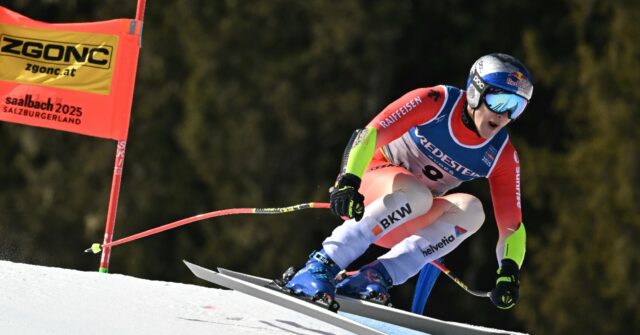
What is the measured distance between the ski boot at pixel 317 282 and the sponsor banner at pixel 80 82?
1901 mm

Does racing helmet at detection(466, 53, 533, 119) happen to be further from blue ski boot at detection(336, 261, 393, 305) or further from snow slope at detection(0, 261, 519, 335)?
snow slope at detection(0, 261, 519, 335)

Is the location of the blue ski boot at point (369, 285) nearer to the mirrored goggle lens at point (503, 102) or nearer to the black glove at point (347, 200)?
the black glove at point (347, 200)

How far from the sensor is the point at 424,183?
6453 millimetres

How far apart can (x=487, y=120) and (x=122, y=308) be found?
2002 millimetres

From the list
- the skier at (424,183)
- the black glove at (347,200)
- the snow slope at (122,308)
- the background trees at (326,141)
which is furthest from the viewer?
the background trees at (326,141)

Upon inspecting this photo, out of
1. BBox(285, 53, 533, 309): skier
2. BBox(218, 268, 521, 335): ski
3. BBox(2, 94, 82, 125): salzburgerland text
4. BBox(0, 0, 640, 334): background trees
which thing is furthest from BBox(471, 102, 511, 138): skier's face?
BBox(0, 0, 640, 334): background trees

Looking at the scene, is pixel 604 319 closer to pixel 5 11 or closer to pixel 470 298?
pixel 470 298

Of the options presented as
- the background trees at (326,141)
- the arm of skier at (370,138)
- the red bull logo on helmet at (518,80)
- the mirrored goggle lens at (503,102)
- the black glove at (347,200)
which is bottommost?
the black glove at (347,200)

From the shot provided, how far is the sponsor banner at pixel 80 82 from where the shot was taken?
24.2 feet

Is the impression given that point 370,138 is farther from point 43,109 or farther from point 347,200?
point 43,109

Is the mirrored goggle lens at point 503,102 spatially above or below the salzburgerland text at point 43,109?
above

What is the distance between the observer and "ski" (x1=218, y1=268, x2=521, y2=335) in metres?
6.09

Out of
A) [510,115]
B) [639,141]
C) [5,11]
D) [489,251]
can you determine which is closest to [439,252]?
[510,115]

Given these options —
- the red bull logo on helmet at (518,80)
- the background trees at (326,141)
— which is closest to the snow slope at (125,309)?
the red bull logo on helmet at (518,80)
